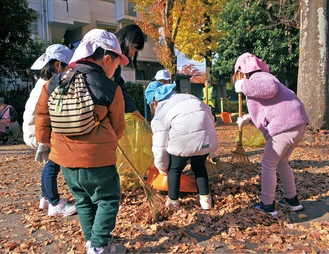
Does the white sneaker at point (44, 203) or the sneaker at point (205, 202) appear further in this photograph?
the white sneaker at point (44, 203)

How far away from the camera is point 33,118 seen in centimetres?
303

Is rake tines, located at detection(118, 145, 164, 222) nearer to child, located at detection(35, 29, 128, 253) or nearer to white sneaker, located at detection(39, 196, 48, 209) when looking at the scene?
child, located at detection(35, 29, 128, 253)

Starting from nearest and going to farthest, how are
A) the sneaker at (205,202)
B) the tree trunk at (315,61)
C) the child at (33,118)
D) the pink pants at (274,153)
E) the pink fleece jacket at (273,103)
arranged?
the pink fleece jacket at (273,103)
the pink pants at (274,153)
the child at (33,118)
the sneaker at (205,202)
the tree trunk at (315,61)

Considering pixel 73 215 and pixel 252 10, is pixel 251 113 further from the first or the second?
pixel 252 10

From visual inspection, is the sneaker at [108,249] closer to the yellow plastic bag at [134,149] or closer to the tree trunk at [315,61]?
the yellow plastic bag at [134,149]

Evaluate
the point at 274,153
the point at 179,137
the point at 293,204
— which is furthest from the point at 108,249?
the point at 293,204

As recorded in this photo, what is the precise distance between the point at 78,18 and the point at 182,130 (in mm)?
17274

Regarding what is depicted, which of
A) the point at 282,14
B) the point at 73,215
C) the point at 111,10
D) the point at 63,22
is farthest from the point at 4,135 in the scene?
the point at 111,10

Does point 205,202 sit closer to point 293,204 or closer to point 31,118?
point 293,204

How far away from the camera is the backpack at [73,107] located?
2.03 m

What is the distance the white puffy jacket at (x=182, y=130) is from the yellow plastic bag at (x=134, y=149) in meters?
0.68

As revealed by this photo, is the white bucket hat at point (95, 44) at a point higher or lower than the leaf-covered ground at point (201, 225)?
higher

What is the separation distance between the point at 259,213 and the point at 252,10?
39.8 feet

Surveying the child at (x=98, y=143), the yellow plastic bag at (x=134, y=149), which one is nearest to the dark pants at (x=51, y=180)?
the yellow plastic bag at (x=134, y=149)
